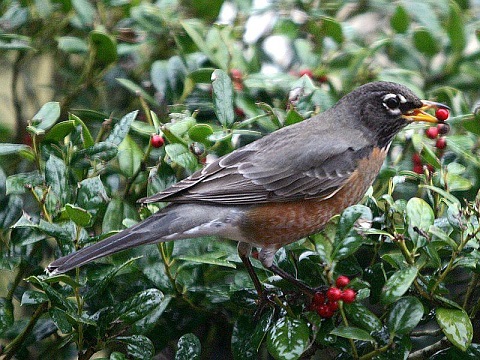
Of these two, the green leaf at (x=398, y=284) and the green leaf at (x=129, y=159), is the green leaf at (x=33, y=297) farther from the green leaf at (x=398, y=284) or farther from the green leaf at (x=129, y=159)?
the green leaf at (x=398, y=284)

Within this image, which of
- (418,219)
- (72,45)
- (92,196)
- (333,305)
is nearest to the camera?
(418,219)

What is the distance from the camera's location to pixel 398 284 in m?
2.04

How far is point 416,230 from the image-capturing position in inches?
82.4

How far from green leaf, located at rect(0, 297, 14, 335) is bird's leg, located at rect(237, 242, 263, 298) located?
30.2 inches

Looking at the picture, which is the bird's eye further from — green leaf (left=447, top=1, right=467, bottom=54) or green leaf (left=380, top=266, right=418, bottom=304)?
green leaf (left=380, top=266, right=418, bottom=304)

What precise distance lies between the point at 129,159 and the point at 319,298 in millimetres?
Result: 800

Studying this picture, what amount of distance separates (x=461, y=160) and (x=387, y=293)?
3.07 feet

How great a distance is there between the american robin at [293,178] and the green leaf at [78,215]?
0.41 m

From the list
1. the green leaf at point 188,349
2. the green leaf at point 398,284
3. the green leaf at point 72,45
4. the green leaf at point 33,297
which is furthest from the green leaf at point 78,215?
the green leaf at point 72,45

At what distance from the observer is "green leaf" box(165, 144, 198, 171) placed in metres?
2.45

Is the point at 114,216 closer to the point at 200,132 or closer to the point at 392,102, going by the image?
the point at 200,132

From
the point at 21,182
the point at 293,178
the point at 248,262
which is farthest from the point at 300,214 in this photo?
the point at 21,182

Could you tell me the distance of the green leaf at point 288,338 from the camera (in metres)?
2.16

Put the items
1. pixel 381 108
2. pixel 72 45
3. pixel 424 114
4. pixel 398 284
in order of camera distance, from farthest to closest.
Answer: pixel 72 45 < pixel 381 108 < pixel 424 114 < pixel 398 284
